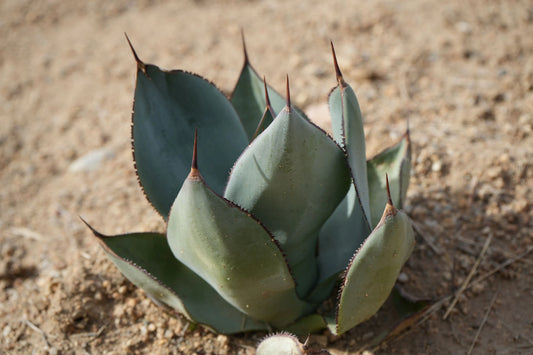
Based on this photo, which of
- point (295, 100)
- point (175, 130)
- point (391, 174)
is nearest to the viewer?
point (175, 130)

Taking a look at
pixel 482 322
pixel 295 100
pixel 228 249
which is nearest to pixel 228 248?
pixel 228 249

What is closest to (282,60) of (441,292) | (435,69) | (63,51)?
(435,69)

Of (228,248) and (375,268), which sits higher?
(228,248)

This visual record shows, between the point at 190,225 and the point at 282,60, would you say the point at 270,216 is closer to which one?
the point at 190,225

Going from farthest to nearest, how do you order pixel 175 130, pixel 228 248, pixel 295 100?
pixel 295 100 → pixel 175 130 → pixel 228 248

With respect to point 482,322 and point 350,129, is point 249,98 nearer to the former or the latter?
point 350,129

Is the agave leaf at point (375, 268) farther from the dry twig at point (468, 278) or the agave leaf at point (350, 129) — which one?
the dry twig at point (468, 278)

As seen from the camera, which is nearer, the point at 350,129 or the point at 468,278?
the point at 350,129
